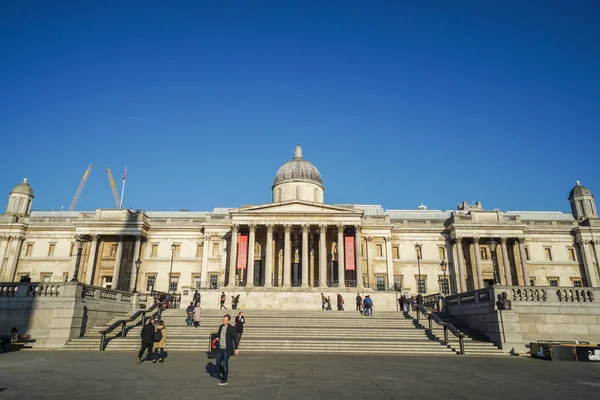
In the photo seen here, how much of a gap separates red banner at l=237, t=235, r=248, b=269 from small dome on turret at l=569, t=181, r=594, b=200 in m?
43.3

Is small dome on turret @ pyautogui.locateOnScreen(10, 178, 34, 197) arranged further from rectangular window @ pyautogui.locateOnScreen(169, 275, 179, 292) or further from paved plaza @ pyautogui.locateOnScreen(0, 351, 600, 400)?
paved plaza @ pyautogui.locateOnScreen(0, 351, 600, 400)

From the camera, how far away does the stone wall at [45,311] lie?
2059 centimetres

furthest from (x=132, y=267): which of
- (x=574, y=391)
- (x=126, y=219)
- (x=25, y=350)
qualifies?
(x=574, y=391)

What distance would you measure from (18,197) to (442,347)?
54.0 metres

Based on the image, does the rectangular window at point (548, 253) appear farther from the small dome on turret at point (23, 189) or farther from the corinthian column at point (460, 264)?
the small dome on turret at point (23, 189)

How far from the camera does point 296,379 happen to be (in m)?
10.6

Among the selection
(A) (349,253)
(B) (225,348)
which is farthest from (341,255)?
(B) (225,348)

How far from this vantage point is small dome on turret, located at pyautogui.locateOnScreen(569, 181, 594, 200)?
50.1 meters

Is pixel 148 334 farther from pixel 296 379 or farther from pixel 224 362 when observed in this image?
pixel 296 379

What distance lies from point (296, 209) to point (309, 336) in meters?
20.6

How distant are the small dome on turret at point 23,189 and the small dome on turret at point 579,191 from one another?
237 ft

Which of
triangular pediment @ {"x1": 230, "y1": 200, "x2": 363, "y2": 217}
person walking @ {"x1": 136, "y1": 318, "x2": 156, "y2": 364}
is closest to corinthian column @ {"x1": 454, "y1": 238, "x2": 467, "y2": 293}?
triangular pediment @ {"x1": 230, "y1": 200, "x2": 363, "y2": 217}

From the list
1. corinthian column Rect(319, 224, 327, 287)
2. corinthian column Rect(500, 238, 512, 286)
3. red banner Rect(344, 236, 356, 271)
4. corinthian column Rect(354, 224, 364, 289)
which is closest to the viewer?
corinthian column Rect(354, 224, 364, 289)

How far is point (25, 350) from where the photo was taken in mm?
18859
